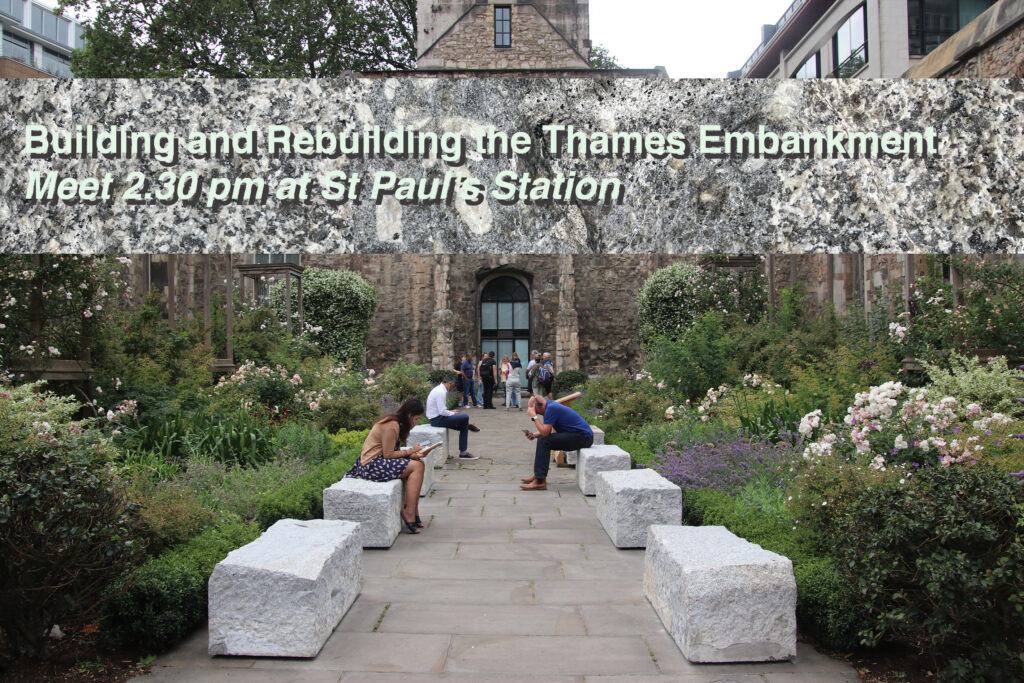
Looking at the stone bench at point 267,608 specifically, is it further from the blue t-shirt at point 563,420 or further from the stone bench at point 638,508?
the blue t-shirt at point 563,420

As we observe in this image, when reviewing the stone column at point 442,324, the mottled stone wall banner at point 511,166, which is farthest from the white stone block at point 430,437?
the stone column at point 442,324

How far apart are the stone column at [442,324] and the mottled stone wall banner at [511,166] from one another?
22357 millimetres

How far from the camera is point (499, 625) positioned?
15.4 feet

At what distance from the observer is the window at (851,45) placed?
23.0 meters

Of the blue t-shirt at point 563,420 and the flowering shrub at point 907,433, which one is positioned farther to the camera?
the blue t-shirt at point 563,420

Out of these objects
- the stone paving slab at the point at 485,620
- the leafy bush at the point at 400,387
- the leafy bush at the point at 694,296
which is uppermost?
the leafy bush at the point at 694,296

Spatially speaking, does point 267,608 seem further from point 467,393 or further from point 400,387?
point 467,393

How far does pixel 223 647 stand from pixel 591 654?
181 centimetres

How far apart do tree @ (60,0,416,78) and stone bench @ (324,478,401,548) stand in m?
19.4

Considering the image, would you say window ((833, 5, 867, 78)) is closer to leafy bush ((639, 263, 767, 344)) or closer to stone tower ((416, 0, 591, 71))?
leafy bush ((639, 263, 767, 344))

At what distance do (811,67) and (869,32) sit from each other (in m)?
5.23

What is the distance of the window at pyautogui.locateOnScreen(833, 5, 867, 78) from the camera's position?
2300 cm

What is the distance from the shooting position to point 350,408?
12.3 metres

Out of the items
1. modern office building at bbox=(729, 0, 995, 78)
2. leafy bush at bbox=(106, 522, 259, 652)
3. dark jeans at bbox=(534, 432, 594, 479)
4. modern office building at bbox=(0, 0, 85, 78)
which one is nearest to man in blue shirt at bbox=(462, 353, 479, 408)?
modern office building at bbox=(729, 0, 995, 78)
